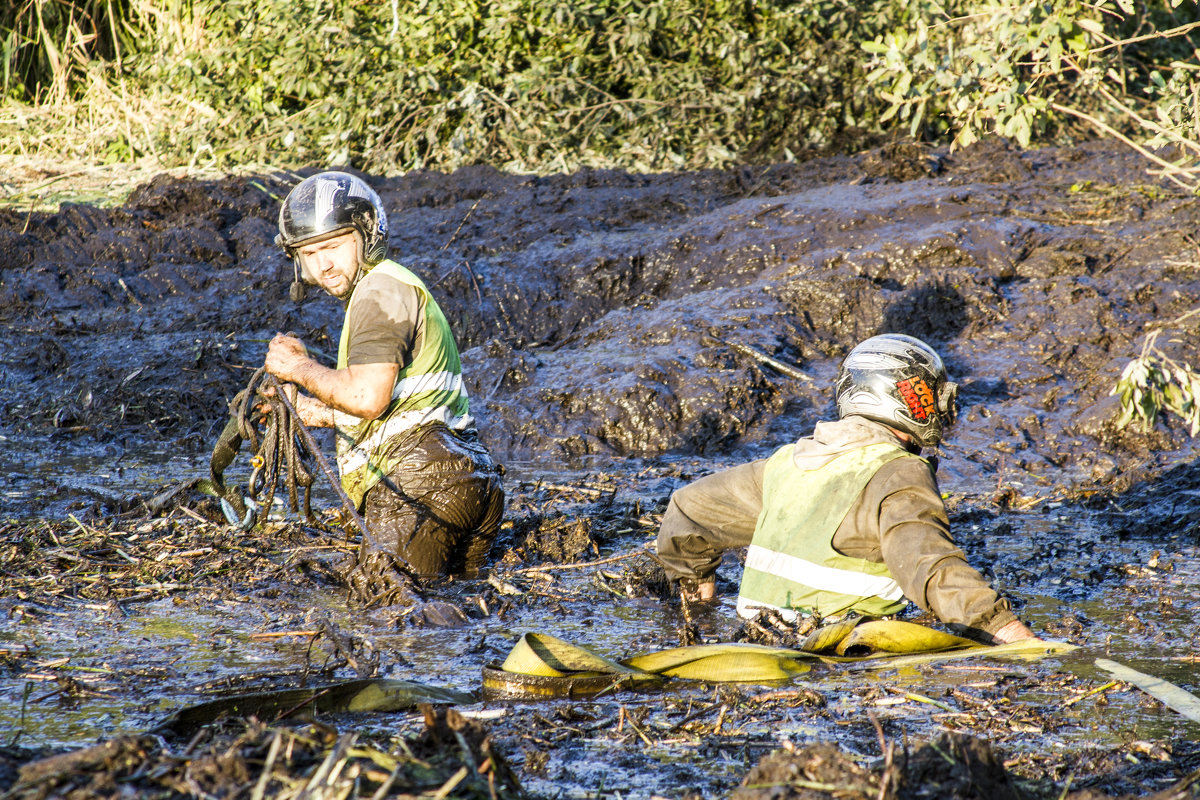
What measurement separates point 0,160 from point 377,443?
11155 mm

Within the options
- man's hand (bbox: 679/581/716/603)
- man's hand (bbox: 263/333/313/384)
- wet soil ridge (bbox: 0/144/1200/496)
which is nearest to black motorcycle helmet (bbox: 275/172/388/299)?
man's hand (bbox: 263/333/313/384)

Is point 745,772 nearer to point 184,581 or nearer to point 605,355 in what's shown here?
point 184,581

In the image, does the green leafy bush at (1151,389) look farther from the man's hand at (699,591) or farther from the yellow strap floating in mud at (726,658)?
the man's hand at (699,591)

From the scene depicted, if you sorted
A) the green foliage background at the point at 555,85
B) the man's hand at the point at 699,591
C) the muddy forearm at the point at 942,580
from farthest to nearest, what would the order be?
the green foliage background at the point at 555,85, the man's hand at the point at 699,591, the muddy forearm at the point at 942,580

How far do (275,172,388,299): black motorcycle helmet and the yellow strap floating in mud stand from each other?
2.46 m

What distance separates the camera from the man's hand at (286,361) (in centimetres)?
509

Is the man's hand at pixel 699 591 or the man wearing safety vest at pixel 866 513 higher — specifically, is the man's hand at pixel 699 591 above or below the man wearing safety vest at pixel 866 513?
below

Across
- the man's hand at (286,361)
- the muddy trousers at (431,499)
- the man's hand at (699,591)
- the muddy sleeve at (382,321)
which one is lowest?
the man's hand at (699,591)

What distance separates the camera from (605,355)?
8.88 meters

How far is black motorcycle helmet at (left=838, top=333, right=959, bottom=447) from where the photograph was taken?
14.6ft

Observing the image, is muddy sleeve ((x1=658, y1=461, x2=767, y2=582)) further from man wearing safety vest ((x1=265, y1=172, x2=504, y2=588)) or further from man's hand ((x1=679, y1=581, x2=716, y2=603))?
man wearing safety vest ((x1=265, y1=172, x2=504, y2=588))

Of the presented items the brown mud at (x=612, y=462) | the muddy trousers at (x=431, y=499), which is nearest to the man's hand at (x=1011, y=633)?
the brown mud at (x=612, y=462)

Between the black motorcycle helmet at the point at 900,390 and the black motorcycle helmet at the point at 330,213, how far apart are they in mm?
2442

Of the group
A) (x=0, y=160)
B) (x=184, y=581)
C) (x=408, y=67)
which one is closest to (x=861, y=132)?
(x=408, y=67)
